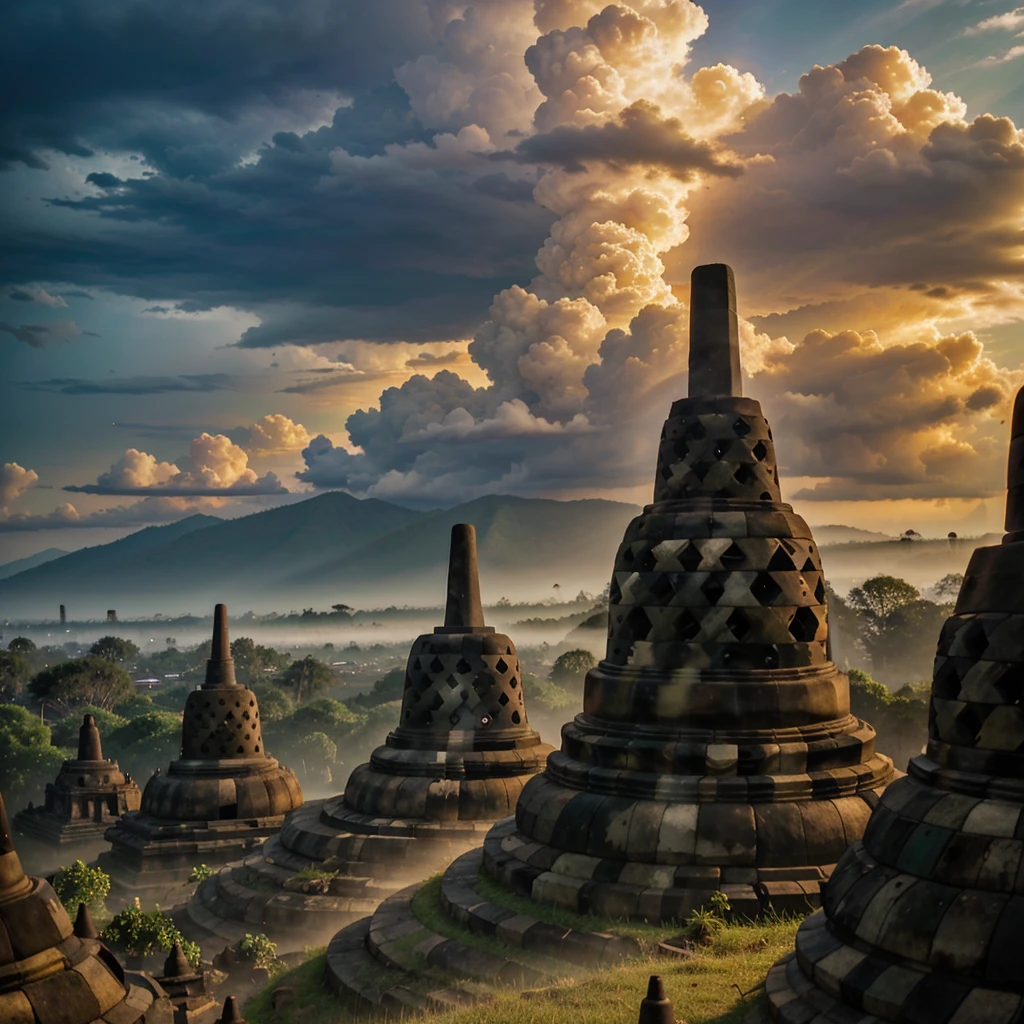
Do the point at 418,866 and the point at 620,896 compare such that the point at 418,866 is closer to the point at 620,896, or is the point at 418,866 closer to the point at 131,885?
the point at 620,896

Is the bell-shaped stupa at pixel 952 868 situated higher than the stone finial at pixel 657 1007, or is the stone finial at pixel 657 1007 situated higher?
the bell-shaped stupa at pixel 952 868

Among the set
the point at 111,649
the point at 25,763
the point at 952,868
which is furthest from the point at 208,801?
the point at 111,649

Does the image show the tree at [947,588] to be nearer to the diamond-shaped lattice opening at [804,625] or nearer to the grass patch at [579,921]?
the diamond-shaped lattice opening at [804,625]

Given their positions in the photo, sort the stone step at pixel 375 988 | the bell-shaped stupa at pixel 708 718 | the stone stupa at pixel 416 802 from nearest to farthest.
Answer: the stone step at pixel 375 988 → the bell-shaped stupa at pixel 708 718 → the stone stupa at pixel 416 802

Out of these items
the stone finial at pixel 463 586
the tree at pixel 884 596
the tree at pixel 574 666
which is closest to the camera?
the stone finial at pixel 463 586

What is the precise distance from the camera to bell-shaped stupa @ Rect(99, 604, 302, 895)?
31969 millimetres

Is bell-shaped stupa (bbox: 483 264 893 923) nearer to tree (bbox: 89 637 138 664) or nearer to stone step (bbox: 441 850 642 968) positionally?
stone step (bbox: 441 850 642 968)

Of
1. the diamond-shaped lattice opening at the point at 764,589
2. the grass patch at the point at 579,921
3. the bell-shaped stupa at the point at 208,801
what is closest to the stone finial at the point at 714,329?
the diamond-shaped lattice opening at the point at 764,589

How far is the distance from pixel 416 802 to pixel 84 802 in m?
26.8

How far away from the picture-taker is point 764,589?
605 inches

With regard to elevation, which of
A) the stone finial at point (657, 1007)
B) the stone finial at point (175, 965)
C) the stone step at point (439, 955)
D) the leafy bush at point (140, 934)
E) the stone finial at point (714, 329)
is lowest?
the leafy bush at point (140, 934)

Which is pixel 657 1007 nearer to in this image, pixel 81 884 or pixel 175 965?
pixel 175 965

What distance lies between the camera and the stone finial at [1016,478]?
900 centimetres

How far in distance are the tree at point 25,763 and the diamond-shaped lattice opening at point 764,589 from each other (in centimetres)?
6108
